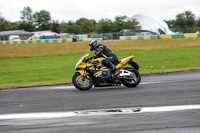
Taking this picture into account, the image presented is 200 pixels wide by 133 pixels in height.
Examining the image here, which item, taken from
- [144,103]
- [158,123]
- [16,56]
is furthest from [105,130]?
[16,56]

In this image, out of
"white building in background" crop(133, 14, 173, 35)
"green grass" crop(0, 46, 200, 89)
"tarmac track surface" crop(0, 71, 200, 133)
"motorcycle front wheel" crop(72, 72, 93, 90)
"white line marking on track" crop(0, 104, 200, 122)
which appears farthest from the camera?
"white building in background" crop(133, 14, 173, 35)

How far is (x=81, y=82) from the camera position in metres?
9.77

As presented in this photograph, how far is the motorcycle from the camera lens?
31.9 feet

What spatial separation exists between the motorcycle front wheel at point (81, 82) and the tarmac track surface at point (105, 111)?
40cm

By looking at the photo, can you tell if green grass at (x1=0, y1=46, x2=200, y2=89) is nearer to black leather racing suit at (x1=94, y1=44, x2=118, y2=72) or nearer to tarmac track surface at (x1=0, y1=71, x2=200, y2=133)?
black leather racing suit at (x1=94, y1=44, x2=118, y2=72)

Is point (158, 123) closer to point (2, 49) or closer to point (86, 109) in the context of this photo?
point (86, 109)

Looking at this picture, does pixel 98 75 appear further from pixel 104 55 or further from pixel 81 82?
pixel 104 55

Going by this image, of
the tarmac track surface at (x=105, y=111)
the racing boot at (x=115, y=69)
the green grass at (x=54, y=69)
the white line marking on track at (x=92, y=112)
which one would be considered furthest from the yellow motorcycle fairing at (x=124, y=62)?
the white line marking on track at (x=92, y=112)

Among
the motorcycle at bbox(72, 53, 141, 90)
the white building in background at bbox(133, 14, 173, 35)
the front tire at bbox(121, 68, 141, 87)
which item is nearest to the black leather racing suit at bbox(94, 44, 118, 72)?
the motorcycle at bbox(72, 53, 141, 90)

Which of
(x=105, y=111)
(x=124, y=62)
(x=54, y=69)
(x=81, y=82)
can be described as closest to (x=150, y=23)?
(x=54, y=69)

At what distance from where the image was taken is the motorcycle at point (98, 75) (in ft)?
31.9

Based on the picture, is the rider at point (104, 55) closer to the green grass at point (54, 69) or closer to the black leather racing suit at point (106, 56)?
the black leather racing suit at point (106, 56)

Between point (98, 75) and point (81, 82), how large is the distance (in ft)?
1.91

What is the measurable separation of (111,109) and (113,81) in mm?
3290
